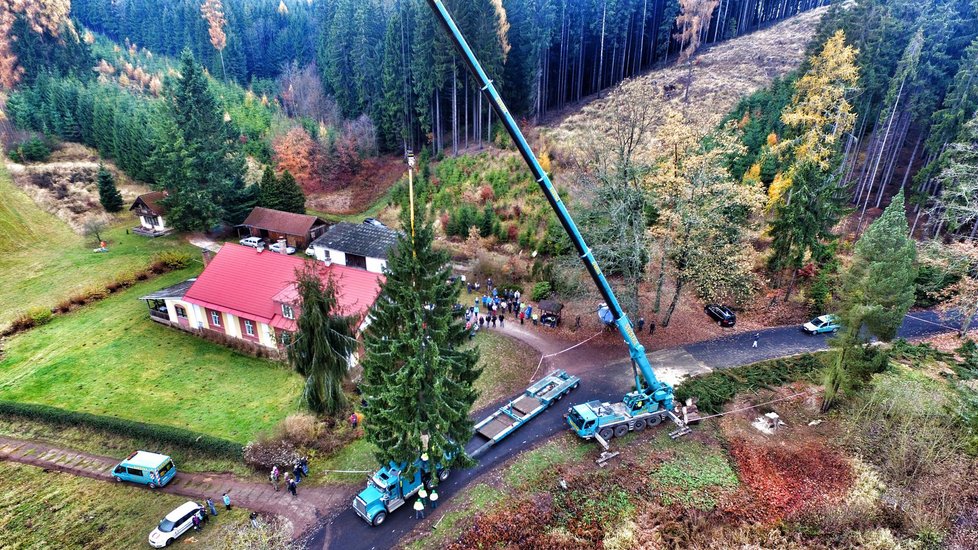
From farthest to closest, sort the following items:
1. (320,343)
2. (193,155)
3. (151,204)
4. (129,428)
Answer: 1. (151,204)
2. (193,155)
3. (129,428)
4. (320,343)

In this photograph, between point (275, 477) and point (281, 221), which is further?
point (281, 221)

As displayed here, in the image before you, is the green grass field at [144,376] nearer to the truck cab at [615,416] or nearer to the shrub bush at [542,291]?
the truck cab at [615,416]

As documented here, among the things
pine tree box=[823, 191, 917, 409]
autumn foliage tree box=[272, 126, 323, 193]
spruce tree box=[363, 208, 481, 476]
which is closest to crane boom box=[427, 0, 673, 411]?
spruce tree box=[363, 208, 481, 476]

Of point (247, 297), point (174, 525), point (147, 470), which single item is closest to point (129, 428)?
point (147, 470)

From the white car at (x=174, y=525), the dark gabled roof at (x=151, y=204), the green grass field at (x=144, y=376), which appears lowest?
the green grass field at (x=144, y=376)

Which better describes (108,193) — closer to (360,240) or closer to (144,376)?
(360,240)

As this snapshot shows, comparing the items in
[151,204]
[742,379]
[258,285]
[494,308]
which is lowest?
[494,308]

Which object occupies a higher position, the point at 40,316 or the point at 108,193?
the point at 108,193

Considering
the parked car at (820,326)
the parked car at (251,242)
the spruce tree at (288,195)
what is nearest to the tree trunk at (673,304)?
the parked car at (820,326)
